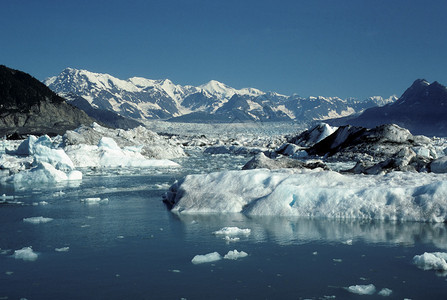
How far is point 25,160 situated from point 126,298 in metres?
32.7

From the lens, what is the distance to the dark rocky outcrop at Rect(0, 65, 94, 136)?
407 ft

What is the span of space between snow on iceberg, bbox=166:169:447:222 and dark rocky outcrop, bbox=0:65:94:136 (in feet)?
357

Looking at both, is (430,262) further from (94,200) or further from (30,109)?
(30,109)

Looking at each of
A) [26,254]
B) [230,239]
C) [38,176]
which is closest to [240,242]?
[230,239]

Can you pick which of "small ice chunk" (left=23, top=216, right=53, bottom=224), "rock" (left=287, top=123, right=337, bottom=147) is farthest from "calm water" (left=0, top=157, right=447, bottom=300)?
"rock" (left=287, top=123, right=337, bottom=147)

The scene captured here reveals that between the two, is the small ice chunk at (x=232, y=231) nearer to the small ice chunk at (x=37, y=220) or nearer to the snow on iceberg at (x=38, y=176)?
the small ice chunk at (x=37, y=220)

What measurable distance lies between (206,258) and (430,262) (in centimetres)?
448

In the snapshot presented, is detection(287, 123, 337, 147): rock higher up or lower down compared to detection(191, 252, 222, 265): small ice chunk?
higher up

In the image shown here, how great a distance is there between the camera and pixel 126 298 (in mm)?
7285

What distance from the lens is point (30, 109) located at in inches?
5266

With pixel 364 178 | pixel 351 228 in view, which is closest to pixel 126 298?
pixel 351 228

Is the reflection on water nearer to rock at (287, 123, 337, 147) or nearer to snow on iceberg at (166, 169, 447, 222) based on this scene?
snow on iceberg at (166, 169, 447, 222)

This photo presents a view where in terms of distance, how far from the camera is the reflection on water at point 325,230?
35.8 ft

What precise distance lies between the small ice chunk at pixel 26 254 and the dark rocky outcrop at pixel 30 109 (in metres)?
112
